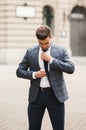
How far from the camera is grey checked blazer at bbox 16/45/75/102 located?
22.1 ft

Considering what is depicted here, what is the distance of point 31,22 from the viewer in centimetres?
3931

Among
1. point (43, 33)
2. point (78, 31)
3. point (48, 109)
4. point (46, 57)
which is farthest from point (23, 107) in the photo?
point (78, 31)

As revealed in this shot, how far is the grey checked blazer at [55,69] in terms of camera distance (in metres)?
6.73

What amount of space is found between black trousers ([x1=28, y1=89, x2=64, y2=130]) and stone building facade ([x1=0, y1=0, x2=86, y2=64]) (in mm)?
31183

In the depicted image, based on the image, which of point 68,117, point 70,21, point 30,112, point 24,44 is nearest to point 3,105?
point 68,117

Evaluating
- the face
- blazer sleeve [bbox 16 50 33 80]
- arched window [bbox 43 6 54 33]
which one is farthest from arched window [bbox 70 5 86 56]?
the face

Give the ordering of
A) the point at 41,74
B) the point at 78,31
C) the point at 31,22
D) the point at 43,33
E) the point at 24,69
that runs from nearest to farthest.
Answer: the point at 43,33 < the point at 41,74 < the point at 24,69 < the point at 31,22 < the point at 78,31

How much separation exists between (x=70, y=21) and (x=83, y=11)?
119cm

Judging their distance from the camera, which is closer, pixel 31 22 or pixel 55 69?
pixel 55 69

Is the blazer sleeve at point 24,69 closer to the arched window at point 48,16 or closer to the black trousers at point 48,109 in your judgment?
the black trousers at point 48,109

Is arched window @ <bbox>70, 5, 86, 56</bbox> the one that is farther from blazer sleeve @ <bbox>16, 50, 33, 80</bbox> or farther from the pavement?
blazer sleeve @ <bbox>16, 50, 33, 80</bbox>

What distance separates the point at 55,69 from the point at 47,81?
166 mm

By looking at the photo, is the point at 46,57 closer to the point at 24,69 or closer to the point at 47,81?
the point at 47,81

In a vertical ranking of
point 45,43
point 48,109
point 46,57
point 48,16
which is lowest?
point 48,16
